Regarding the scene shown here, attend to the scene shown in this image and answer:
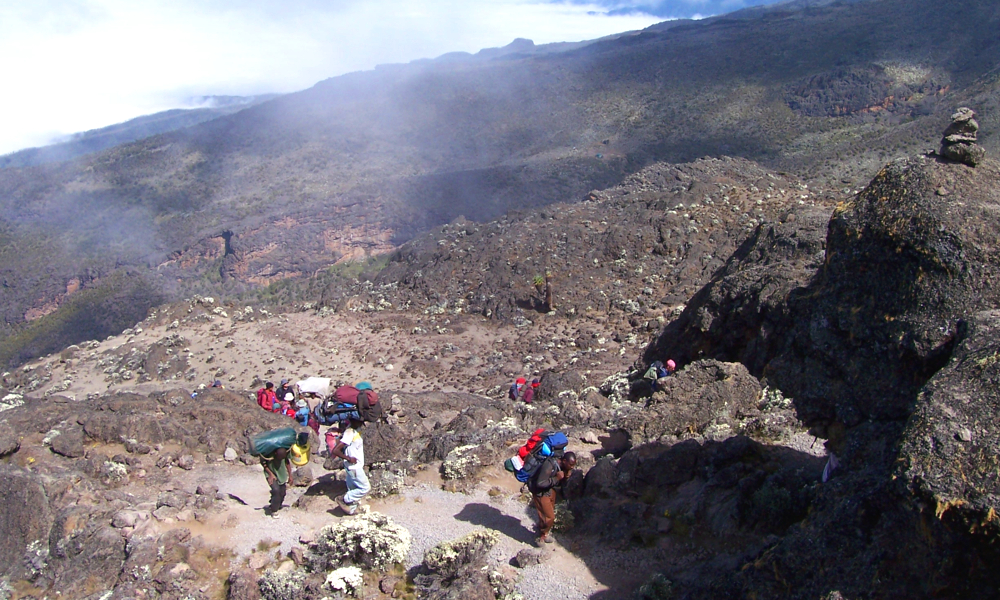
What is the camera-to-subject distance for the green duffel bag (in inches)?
242

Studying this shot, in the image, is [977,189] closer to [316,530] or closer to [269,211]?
[316,530]

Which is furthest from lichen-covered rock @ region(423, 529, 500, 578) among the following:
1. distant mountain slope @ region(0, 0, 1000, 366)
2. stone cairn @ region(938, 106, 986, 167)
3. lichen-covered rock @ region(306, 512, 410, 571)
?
distant mountain slope @ region(0, 0, 1000, 366)

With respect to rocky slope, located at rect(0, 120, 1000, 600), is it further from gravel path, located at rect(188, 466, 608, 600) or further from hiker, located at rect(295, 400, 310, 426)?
hiker, located at rect(295, 400, 310, 426)

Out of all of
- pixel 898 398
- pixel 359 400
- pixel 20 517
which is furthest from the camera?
pixel 359 400

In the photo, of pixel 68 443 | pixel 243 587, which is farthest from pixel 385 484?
pixel 68 443

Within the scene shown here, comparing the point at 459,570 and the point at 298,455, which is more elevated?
the point at 298,455

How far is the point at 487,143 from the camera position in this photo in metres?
64.9

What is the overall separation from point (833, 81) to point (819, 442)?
53959mm

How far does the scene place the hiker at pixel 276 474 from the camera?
6.20 m

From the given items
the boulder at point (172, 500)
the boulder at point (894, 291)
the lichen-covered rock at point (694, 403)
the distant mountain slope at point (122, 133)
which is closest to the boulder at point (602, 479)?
the lichen-covered rock at point (694, 403)

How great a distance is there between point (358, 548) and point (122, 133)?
592 ft

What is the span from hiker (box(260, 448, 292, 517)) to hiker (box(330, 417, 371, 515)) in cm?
49

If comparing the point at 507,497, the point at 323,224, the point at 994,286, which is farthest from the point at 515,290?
the point at 323,224

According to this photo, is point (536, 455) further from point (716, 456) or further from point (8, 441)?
point (8, 441)
